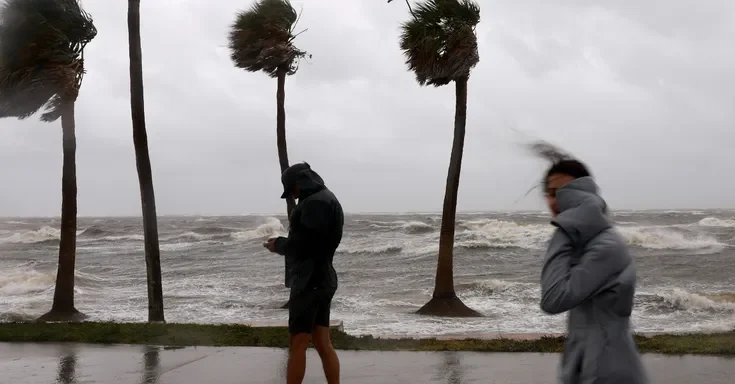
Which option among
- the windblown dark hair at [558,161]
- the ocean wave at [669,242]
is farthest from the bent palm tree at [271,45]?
the ocean wave at [669,242]

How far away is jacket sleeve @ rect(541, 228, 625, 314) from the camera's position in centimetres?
268

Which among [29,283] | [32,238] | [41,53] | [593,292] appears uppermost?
[41,53]

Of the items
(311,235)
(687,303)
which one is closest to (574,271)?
(311,235)

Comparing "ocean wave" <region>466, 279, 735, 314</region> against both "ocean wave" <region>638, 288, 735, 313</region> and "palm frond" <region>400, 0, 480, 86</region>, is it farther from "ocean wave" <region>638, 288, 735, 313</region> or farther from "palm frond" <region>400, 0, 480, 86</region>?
"palm frond" <region>400, 0, 480, 86</region>

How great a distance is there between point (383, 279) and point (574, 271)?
2551 centimetres

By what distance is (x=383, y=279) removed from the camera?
28062 mm

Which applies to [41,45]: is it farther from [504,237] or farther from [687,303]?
[504,237]

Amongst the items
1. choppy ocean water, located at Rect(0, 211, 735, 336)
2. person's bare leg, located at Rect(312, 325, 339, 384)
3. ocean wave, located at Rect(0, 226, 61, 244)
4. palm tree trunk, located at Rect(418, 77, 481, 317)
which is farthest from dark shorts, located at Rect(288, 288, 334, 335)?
ocean wave, located at Rect(0, 226, 61, 244)

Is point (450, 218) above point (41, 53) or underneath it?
underneath

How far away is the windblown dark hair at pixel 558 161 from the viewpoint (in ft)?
9.66

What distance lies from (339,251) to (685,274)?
1767 centimetres

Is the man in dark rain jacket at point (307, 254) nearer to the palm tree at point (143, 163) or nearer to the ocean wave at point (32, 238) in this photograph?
the palm tree at point (143, 163)

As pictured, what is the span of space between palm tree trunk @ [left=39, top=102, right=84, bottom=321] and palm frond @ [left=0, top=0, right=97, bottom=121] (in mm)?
870

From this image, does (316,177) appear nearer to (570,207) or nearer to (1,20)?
(570,207)
